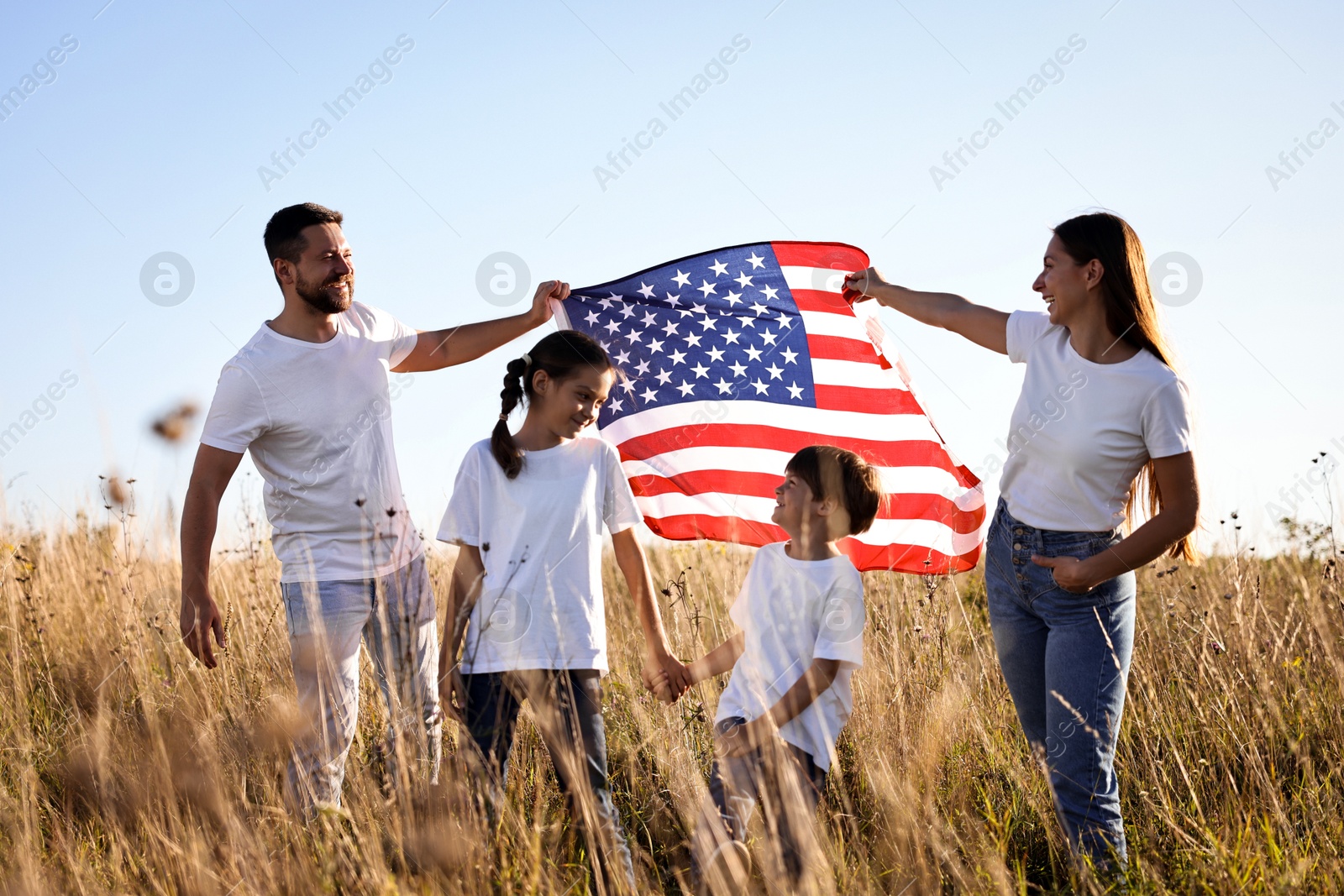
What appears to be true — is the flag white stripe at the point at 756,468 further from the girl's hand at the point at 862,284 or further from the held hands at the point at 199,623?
the held hands at the point at 199,623

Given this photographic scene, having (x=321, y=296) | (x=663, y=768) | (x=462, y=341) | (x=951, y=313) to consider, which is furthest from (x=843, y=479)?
(x=321, y=296)

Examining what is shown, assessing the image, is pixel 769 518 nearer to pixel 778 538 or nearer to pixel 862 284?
pixel 778 538

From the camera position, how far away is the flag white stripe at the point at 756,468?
4148 millimetres

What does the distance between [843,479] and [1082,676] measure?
89 centimetres

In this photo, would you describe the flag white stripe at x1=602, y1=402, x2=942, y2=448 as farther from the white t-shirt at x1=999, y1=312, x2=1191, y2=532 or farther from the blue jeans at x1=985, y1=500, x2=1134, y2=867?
the blue jeans at x1=985, y1=500, x2=1134, y2=867

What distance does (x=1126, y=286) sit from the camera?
281 centimetres

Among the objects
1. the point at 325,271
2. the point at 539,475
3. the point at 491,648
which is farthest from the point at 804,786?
the point at 325,271

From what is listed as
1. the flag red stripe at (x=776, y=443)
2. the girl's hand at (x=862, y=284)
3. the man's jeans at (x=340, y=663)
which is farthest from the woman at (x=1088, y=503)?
the man's jeans at (x=340, y=663)

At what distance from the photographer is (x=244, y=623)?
511 centimetres

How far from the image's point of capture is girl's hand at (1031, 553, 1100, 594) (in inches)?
A: 106

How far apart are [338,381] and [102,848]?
2.03 metres

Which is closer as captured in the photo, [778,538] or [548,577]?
[548,577]

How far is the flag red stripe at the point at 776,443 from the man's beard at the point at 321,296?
4.29ft

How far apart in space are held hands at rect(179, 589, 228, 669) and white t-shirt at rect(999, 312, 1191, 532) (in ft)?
8.97
